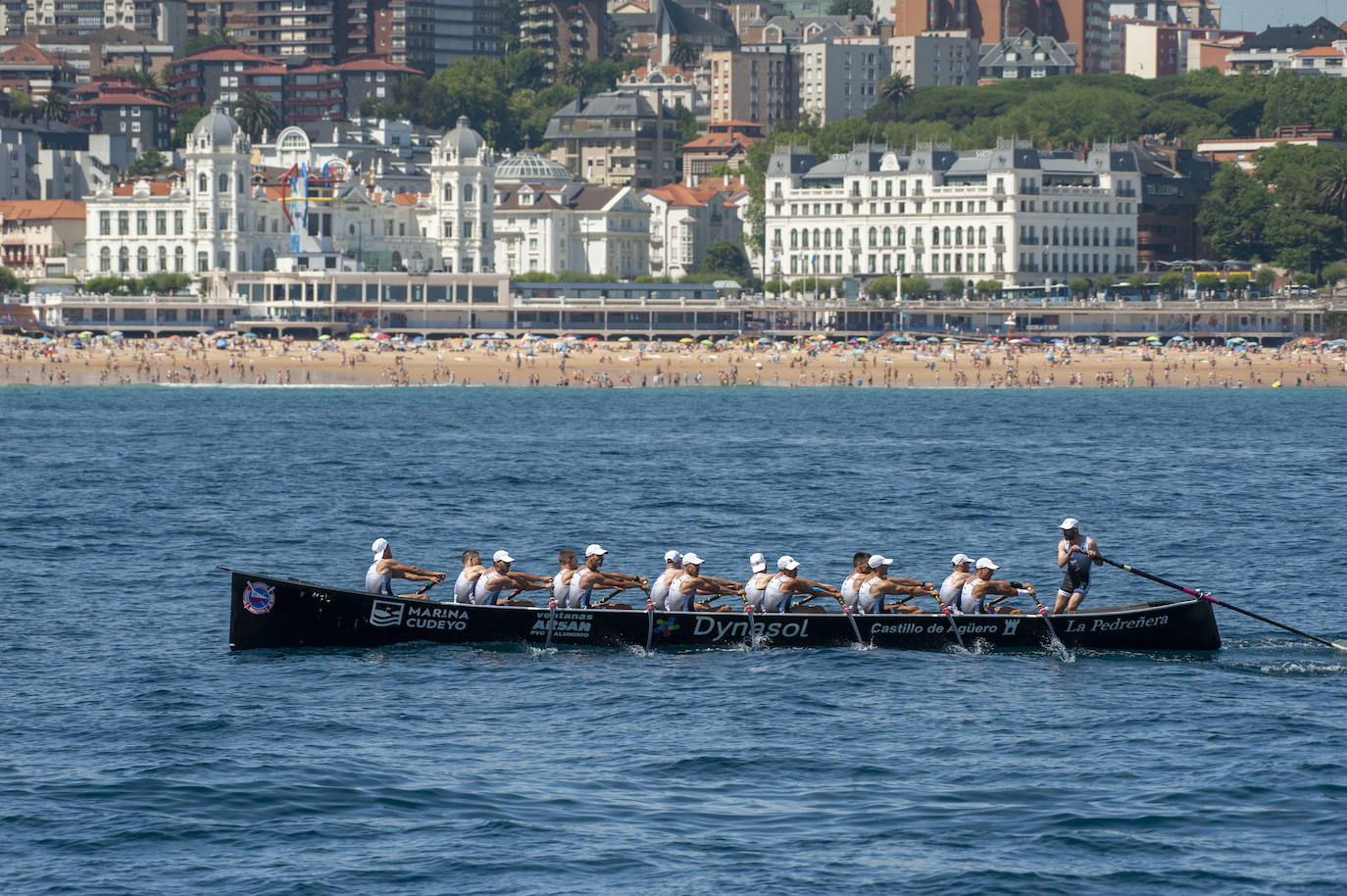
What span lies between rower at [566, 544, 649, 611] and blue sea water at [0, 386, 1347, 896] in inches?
36.0

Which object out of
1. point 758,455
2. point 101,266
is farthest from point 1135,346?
point 101,266

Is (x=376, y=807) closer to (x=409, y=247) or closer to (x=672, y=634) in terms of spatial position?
(x=672, y=634)

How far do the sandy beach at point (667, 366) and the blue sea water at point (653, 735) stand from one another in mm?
73374

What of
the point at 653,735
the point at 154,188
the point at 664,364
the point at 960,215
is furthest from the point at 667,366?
the point at 653,735

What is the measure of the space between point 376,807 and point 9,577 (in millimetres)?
21076

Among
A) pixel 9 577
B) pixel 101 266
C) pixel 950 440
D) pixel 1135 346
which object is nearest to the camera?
pixel 9 577

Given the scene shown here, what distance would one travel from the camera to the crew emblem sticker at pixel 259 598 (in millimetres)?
33781

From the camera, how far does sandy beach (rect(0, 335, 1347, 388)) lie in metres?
132

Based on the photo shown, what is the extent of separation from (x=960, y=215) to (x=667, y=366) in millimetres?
55190

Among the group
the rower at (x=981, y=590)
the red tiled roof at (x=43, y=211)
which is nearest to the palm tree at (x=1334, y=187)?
the red tiled roof at (x=43, y=211)

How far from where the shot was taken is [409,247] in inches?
7638

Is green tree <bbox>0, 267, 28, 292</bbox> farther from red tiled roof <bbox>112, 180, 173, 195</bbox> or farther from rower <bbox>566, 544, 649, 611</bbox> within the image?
rower <bbox>566, 544, 649, 611</bbox>

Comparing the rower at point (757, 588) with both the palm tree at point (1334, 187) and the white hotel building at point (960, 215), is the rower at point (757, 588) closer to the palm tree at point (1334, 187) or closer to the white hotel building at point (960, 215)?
the white hotel building at point (960, 215)

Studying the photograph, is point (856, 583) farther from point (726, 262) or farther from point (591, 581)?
point (726, 262)
